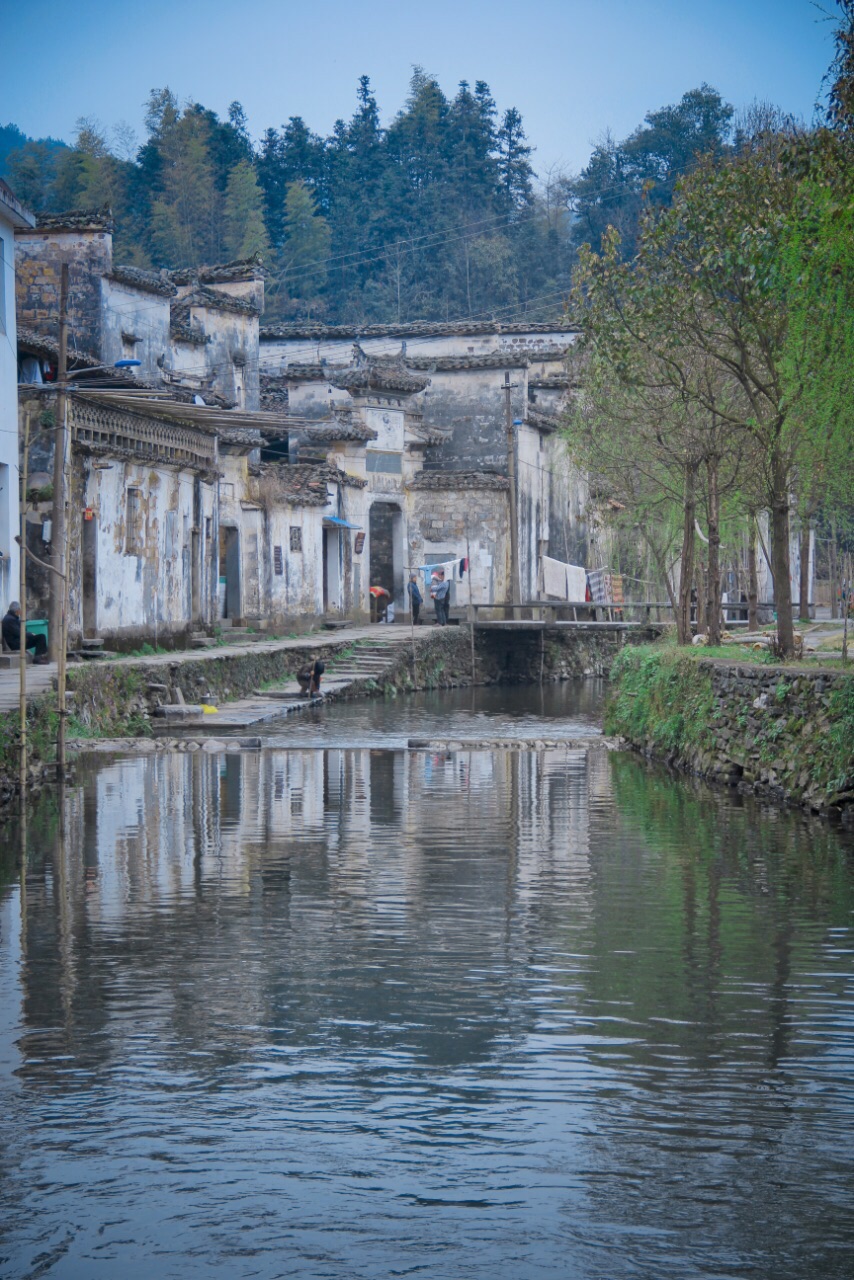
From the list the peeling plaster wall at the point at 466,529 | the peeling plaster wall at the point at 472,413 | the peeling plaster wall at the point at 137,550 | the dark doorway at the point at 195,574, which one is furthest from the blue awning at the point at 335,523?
the dark doorway at the point at 195,574

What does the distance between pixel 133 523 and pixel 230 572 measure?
30.3 ft

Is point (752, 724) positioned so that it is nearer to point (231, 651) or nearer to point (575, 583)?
point (231, 651)

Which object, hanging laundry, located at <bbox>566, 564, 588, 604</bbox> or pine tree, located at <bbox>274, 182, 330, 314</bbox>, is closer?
hanging laundry, located at <bbox>566, 564, 588, 604</bbox>

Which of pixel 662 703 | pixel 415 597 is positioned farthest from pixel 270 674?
pixel 662 703

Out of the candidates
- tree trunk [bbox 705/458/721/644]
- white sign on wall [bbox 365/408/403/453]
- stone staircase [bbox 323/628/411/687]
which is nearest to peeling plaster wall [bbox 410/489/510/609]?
white sign on wall [bbox 365/408/403/453]

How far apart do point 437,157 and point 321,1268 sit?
68.2m

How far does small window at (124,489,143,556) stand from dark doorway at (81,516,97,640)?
1634mm

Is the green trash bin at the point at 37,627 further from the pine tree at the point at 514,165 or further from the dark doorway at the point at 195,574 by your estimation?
the pine tree at the point at 514,165

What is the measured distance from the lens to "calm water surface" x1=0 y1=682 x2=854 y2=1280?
5613 mm

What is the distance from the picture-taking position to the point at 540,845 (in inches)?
545

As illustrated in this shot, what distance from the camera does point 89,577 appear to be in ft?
90.3

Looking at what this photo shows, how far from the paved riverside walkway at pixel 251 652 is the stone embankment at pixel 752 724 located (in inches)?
257

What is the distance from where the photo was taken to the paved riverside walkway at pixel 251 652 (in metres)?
20.1

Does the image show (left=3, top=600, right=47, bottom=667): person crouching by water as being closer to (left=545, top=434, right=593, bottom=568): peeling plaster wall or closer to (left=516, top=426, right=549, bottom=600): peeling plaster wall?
(left=516, top=426, right=549, bottom=600): peeling plaster wall
